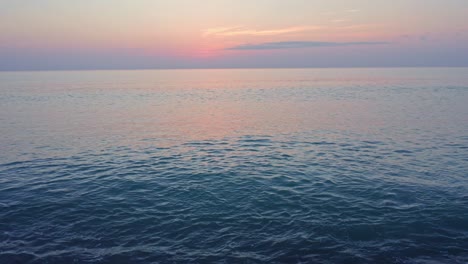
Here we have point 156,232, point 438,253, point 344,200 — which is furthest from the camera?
point 344,200

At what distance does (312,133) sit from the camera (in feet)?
164

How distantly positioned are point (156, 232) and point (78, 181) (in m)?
13.1

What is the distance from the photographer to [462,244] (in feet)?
59.6

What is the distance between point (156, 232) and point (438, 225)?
58.4 feet

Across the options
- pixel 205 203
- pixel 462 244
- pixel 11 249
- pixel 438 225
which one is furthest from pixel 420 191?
pixel 11 249

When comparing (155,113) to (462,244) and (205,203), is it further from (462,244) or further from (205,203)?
(462,244)

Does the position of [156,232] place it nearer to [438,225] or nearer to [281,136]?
[438,225]

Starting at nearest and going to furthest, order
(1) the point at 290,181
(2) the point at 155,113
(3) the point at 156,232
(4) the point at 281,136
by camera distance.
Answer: (3) the point at 156,232, (1) the point at 290,181, (4) the point at 281,136, (2) the point at 155,113

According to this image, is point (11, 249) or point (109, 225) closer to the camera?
point (11, 249)

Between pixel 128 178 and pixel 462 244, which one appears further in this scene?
pixel 128 178

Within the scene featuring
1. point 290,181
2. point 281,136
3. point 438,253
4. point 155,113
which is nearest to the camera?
point 438,253

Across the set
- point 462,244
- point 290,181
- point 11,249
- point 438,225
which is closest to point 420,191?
point 438,225

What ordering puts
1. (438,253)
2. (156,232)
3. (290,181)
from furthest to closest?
1. (290,181)
2. (156,232)
3. (438,253)

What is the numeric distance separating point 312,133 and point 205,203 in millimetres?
29768
